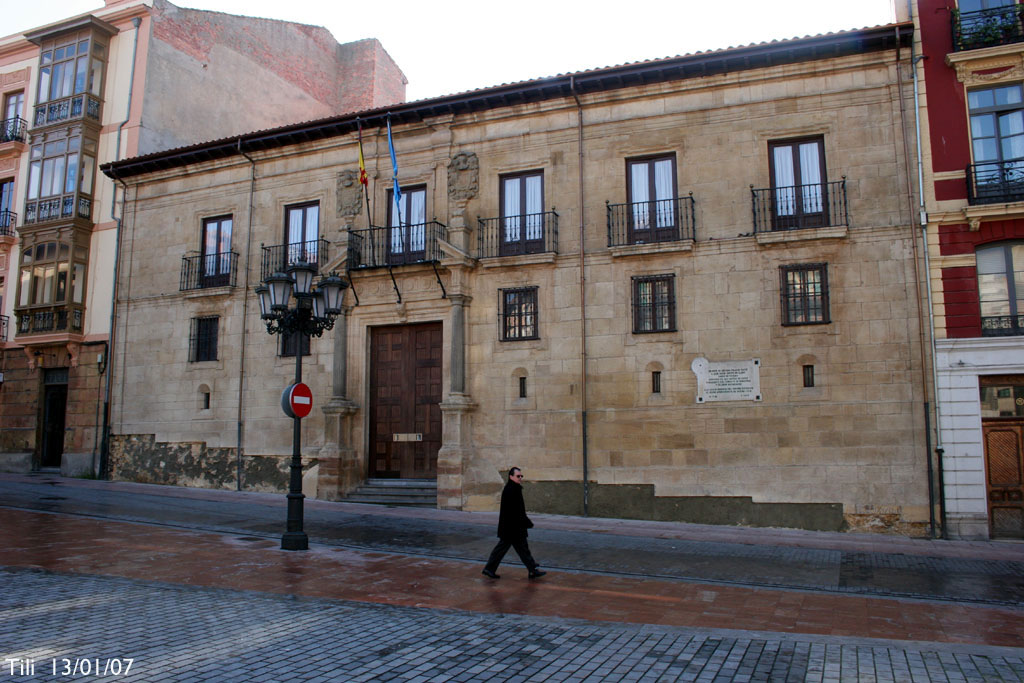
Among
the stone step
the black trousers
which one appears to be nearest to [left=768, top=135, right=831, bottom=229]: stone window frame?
the black trousers

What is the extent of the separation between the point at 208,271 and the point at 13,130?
423 inches

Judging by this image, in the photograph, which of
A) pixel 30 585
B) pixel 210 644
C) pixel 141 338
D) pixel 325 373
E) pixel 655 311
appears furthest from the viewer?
pixel 141 338

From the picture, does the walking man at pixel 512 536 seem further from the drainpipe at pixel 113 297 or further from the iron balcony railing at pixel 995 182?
the drainpipe at pixel 113 297

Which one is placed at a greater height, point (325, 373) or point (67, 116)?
point (67, 116)

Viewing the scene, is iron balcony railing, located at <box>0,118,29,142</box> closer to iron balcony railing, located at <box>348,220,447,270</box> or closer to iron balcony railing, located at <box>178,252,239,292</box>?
iron balcony railing, located at <box>178,252,239,292</box>

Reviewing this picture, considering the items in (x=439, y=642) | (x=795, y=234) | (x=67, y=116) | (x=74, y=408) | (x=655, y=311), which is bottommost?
(x=439, y=642)

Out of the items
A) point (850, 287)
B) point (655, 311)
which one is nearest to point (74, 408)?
point (655, 311)

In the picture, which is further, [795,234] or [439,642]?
[795,234]

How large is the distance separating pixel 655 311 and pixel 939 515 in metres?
6.72

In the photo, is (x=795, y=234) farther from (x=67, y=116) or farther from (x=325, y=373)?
(x=67, y=116)

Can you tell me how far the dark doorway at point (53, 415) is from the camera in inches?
910

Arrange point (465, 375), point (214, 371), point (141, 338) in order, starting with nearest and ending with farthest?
point (465, 375), point (214, 371), point (141, 338)

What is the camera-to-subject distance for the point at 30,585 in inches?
330

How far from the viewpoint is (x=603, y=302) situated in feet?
53.3
